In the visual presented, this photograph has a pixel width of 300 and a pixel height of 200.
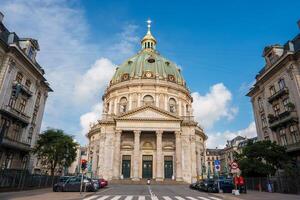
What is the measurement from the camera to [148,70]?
2456 inches

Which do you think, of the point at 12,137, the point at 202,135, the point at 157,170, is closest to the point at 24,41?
the point at 12,137

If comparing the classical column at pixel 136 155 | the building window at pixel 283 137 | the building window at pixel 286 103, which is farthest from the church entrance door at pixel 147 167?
the building window at pixel 286 103

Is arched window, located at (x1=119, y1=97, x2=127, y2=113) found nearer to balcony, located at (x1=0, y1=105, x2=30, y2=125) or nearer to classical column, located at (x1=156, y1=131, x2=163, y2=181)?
classical column, located at (x1=156, y1=131, x2=163, y2=181)

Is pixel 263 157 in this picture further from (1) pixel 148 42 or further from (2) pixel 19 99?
(1) pixel 148 42

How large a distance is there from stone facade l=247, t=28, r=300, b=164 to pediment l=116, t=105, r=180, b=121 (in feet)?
55.6

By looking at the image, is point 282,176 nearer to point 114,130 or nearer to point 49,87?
point 114,130

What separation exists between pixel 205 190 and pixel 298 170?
31.5 ft

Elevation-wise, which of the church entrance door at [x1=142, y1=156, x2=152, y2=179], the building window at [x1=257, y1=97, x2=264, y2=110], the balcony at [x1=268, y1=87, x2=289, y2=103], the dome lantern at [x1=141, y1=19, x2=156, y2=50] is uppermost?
the dome lantern at [x1=141, y1=19, x2=156, y2=50]

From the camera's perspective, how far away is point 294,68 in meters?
30.2

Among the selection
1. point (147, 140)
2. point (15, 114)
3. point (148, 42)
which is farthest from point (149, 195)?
point (148, 42)

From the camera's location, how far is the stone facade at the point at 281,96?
29.5 m

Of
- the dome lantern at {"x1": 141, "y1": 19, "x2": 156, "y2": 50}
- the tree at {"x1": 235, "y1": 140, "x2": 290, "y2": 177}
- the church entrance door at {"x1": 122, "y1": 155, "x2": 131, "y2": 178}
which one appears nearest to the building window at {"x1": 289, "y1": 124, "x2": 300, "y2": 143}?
the tree at {"x1": 235, "y1": 140, "x2": 290, "y2": 177}

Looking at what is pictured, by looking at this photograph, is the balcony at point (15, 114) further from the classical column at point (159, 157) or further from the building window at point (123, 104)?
the building window at point (123, 104)

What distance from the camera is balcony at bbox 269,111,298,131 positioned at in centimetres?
2916
